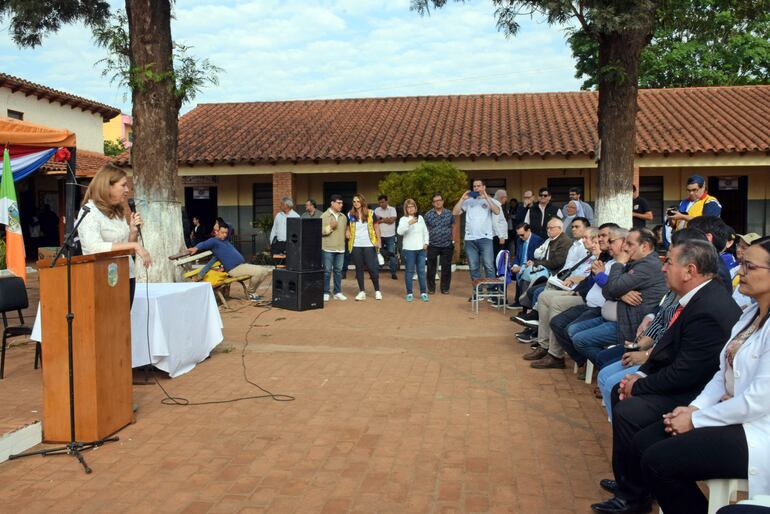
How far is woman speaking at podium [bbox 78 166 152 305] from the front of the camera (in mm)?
5242

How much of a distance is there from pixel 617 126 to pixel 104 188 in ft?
23.4

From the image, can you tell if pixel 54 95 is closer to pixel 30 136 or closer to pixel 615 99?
pixel 30 136

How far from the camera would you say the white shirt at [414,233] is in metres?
12.3

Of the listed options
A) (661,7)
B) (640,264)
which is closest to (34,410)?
(640,264)

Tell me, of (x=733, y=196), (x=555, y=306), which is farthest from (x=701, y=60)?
(x=555, y=306)

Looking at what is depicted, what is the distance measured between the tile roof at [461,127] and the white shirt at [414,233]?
24.2ft

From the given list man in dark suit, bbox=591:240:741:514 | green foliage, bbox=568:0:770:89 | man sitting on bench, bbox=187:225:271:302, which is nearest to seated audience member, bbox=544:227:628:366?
man in dark suit, bbox=591:240:741:514

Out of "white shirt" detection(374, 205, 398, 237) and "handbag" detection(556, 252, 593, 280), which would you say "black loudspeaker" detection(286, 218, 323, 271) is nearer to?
"white shirt" detection(374, 205, 398, 237)

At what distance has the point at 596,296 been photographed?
6.37 metres

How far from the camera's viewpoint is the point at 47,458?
15.1 feet

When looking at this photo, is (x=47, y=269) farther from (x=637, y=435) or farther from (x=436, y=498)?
(x=637, y=435)

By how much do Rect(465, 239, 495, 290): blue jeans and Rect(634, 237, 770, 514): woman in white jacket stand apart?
873 centimetres

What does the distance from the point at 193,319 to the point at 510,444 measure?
3647 millimetres

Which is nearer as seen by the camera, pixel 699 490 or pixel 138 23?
pixel 699 490
